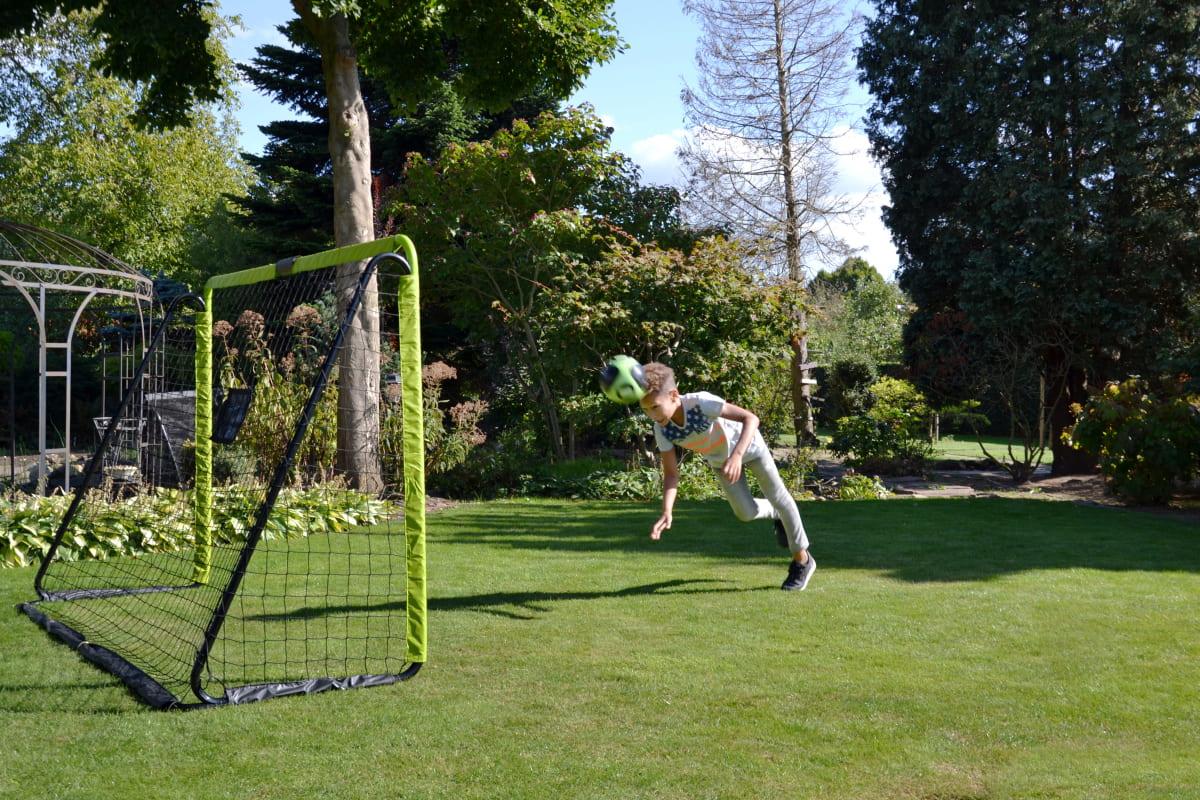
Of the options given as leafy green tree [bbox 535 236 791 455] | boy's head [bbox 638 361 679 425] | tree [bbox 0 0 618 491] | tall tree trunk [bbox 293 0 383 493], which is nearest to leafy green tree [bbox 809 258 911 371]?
leafy green tree [bbox 535 236 791 455]

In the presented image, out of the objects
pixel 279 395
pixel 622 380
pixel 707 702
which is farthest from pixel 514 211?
pixel 707 702

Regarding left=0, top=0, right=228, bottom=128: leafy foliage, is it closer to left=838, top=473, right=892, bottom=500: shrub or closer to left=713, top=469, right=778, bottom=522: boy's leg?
left=713, top=469, right=778, bottom=522: boy's leg

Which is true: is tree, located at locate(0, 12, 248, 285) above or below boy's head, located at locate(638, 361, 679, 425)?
above

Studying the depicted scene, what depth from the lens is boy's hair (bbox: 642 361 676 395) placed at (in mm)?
6035

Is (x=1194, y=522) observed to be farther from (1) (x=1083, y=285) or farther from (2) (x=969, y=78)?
(2) (x=969, y=78)

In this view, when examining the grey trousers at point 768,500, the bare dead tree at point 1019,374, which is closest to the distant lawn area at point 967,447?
the bare dead tree at point 1019,374

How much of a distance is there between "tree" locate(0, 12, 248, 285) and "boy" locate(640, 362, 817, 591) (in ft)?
75.8

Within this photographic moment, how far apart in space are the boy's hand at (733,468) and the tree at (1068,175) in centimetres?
1436

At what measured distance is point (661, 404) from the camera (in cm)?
609

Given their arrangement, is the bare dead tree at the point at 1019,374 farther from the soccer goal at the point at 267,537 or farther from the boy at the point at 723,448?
the boy at the point at 723,448

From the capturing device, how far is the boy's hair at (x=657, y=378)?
6035mm

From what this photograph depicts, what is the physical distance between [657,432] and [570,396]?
9011 mm

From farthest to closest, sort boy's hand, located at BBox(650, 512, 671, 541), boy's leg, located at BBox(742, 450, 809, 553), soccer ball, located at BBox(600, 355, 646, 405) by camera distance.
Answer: boy's leg, located at BBox(742, 450, 809, 553) < boy's hand, located at BBox(650, 512, 671, 541) < soccer ball, located at BBox(600, 355, 646, 405)

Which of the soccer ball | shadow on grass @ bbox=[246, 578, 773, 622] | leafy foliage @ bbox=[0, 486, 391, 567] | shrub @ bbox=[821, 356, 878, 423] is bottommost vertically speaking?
shadow on grass @ bbox=[246, 578, 773, 622]
